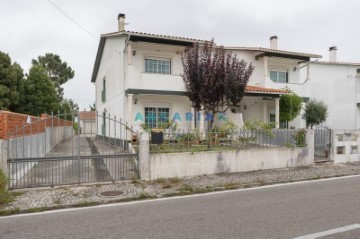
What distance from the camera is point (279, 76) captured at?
763 inches

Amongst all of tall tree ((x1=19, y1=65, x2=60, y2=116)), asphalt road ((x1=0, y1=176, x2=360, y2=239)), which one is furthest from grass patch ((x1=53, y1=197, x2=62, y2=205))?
tall tree ((x1=19, y1=65, x2=60, y2=116))

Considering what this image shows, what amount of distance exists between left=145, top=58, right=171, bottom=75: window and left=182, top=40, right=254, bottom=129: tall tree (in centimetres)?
381

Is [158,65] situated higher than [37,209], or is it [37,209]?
[158,65]

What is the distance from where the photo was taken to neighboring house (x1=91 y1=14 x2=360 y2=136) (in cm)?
1401

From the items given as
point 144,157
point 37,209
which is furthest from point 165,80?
point 37,209

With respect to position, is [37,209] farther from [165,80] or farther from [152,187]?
[165,80]

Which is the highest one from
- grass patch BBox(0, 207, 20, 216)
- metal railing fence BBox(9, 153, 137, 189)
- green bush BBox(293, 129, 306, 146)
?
green bush BBox(293, 129, 306, 146)

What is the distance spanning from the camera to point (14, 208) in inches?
208

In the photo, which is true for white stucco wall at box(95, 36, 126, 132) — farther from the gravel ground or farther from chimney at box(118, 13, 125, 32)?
the gravel ground

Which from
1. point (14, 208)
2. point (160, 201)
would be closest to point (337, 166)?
point (160, 201)

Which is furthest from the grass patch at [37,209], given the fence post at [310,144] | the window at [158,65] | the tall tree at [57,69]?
the tall tree at [57,69]

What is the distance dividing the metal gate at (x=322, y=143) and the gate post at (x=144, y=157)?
7.44m

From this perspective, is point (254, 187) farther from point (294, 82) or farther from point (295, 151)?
point (294, 82)

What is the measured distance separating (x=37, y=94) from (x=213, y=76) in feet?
67.6
